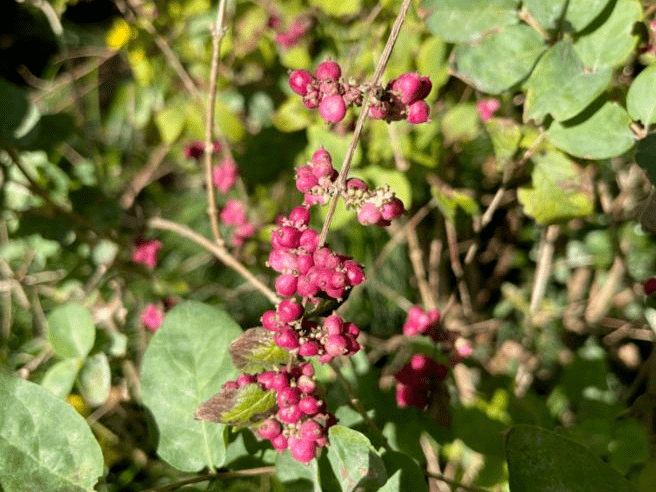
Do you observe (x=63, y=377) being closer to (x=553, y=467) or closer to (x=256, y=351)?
(x=256, y=351)

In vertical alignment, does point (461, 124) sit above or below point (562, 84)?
below

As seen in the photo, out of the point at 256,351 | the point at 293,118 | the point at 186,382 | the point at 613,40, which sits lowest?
the point at 186,382

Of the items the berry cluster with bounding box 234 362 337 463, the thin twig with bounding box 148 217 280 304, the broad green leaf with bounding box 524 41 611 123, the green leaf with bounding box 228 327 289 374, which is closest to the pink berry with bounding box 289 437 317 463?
the berry cluster with bounding box 234 362 337 463

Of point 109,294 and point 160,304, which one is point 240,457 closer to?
point 160,304

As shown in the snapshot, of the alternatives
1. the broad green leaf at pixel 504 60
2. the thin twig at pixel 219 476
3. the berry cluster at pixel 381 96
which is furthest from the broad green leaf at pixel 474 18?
the thin twig at pixel 219 476

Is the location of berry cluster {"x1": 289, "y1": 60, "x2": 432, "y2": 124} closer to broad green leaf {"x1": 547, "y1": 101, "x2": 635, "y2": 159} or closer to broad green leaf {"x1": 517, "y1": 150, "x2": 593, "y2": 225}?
broad green leaf {"x1": 547, "y1": 101, "x2": 635, "y2": 159}

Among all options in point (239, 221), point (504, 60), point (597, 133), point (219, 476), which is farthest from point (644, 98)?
point (239, 221)
